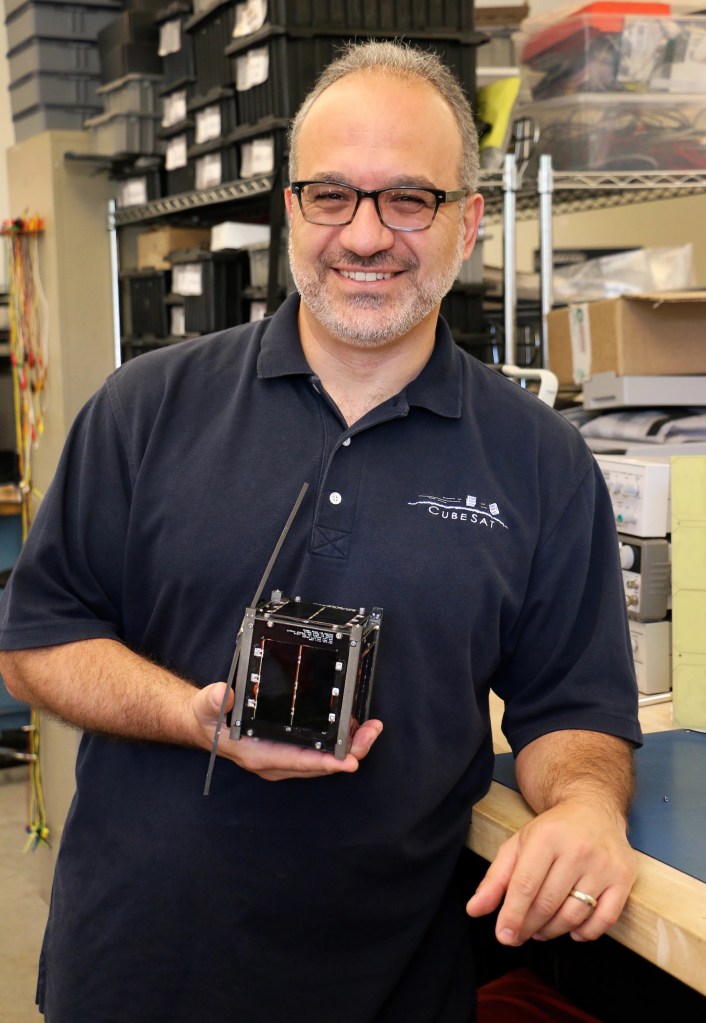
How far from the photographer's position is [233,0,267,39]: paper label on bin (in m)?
2.20

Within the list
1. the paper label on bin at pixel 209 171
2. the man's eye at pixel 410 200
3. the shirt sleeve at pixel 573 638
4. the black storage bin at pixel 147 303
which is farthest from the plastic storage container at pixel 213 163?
the shirt sleeve at pixel 573 638

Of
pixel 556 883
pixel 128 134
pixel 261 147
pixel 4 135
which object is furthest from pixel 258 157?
pixel 4 135

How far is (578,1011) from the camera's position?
140cm

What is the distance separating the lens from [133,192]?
9.60 feet

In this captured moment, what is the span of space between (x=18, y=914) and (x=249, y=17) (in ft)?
7.22

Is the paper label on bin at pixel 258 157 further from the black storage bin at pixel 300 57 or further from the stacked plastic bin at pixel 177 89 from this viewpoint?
the stacked plastic bin at pixel 177 89

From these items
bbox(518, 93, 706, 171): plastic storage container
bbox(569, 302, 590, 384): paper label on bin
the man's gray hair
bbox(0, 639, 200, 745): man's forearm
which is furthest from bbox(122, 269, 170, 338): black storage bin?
bbox(0, 639, 200, 745): man's forearm

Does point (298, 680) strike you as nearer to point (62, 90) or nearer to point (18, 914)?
point (18, 914)

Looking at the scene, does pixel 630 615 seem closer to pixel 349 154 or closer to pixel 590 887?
pixel 590 887

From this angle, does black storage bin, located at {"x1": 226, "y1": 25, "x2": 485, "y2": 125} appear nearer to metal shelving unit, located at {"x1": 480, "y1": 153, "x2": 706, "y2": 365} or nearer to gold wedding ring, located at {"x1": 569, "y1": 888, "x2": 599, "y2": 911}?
metal shelving unit, located at {"x1": 480, "y1": 153, "x2": 706, "y2": 365}

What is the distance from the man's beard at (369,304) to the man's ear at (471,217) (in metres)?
0.10

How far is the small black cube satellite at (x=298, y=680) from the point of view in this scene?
903 mm

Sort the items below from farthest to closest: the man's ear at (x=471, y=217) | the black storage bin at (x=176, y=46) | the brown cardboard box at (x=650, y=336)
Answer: the black storage bin at (x=176, y=46) → the brown cardboard box at (x=650, y=336) → the man's ear at (x=471, y=217)

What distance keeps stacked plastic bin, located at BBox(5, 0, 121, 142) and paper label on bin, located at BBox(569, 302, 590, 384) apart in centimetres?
187
